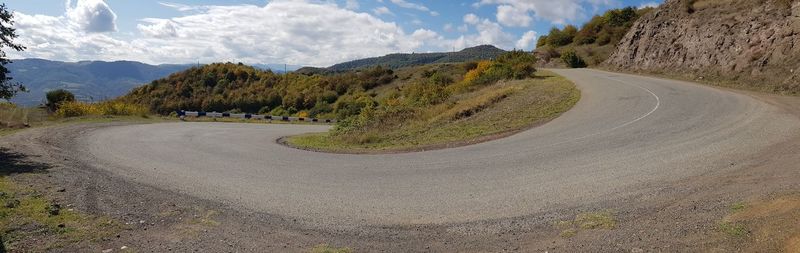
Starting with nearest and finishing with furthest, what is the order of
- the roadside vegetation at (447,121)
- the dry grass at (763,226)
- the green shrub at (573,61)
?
the dry grass at (763,226) → the roadside vegetation at (447,121) → the green shrub at (573,61)

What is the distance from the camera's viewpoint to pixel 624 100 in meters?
21.1

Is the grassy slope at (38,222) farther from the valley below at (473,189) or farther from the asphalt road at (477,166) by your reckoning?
the asphalt road at (477,166)

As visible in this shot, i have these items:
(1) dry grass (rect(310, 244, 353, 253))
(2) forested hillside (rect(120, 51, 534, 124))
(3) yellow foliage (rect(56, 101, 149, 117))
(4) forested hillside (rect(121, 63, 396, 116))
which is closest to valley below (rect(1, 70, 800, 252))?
(1) dry grass (rect(310, 244, 353, 253))

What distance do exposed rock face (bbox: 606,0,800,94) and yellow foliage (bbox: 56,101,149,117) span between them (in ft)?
115

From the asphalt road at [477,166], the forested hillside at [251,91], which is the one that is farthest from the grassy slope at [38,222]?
the forested hillside at [251,91]

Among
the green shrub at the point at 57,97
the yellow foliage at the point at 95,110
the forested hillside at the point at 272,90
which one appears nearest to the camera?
the yellow foliage at the point at 95,110

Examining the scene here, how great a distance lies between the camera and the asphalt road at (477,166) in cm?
841

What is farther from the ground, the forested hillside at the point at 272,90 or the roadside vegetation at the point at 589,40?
the roadside vegetation at the point at 589,40

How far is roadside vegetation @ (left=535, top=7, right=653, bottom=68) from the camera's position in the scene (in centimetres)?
5153

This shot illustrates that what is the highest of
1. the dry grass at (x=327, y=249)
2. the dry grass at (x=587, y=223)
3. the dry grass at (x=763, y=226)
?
the dry grass at (x=763, y=226)

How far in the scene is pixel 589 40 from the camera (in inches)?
2426

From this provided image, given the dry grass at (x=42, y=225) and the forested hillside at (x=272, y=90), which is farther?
the forested hillside at (x=272, y=90)

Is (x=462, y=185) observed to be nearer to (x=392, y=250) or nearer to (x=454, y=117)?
(x=392, y=250)

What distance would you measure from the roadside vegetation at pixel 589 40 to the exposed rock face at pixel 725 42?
34.7 ft
